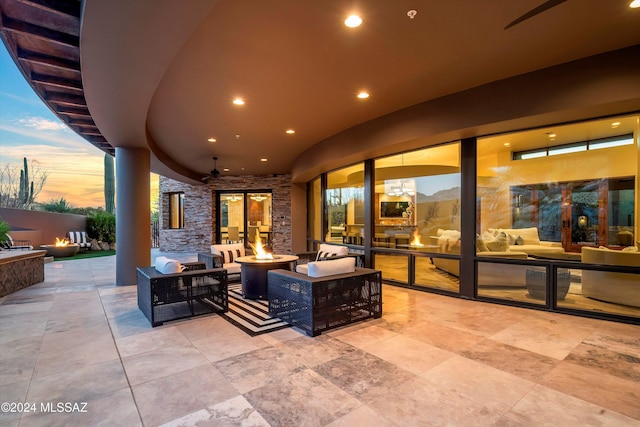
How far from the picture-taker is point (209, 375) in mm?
2629

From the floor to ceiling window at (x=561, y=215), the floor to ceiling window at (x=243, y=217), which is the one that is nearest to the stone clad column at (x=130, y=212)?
the floor to ceiling window at (x=243, y=217)

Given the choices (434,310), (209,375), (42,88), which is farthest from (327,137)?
(209,375)

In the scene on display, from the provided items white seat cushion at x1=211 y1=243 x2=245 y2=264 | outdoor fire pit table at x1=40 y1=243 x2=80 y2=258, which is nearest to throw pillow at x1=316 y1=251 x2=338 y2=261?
white seat cushion at x1=211 y1=243 x2=245 y2=264

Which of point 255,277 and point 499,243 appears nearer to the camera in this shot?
point 499,243

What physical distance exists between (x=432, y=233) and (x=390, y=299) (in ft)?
5.14

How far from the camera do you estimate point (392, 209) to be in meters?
6.55

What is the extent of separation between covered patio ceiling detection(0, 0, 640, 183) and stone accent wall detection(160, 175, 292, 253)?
23.1 feet

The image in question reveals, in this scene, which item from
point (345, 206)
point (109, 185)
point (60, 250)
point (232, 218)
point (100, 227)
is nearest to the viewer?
Answer: point (345, 206)

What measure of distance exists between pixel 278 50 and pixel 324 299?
9.33 ft

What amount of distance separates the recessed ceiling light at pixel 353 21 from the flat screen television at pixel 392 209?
417 centimetres

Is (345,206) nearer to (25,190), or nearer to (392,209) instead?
(392,209)

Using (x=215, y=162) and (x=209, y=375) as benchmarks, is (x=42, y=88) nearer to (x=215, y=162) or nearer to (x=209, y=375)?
(x=209, y=375)

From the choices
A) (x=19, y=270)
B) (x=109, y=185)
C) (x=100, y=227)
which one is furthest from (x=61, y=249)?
(x=109, y=185)

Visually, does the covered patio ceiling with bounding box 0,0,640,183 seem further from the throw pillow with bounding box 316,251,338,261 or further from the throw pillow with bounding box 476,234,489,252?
the throw pillow with bounding box 316,251,338,261
